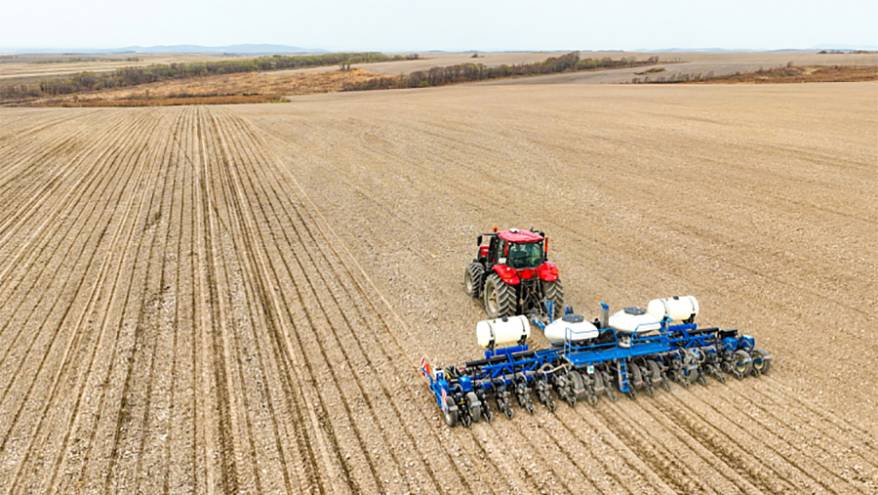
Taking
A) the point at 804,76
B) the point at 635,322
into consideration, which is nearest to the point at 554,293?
the point at 635,322

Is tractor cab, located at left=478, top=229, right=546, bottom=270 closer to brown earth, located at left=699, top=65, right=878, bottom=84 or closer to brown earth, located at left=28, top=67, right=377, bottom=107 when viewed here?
brown earth, located at left=28, top=67, right=377, bottom=107

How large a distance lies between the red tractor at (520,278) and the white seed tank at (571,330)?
1.67 metres

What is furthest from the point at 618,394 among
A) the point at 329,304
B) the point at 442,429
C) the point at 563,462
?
the point at 329,304

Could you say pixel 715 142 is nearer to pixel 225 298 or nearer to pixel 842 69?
pixel 225 298

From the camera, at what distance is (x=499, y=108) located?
4603 centimetres

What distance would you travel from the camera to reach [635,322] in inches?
405

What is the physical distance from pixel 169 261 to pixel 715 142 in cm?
2598

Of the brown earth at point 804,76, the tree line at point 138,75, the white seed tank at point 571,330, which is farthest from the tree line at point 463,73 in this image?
the white seed tank at point 571,330

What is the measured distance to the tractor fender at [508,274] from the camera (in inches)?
471

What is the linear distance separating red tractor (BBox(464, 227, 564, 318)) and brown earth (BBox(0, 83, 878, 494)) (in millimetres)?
1037

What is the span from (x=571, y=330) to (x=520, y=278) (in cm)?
228

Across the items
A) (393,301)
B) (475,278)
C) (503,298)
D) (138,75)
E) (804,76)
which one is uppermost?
(138,75)

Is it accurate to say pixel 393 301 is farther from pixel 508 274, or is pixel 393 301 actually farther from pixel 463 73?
pixel 463 73

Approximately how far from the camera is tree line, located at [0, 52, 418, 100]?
252 ft
